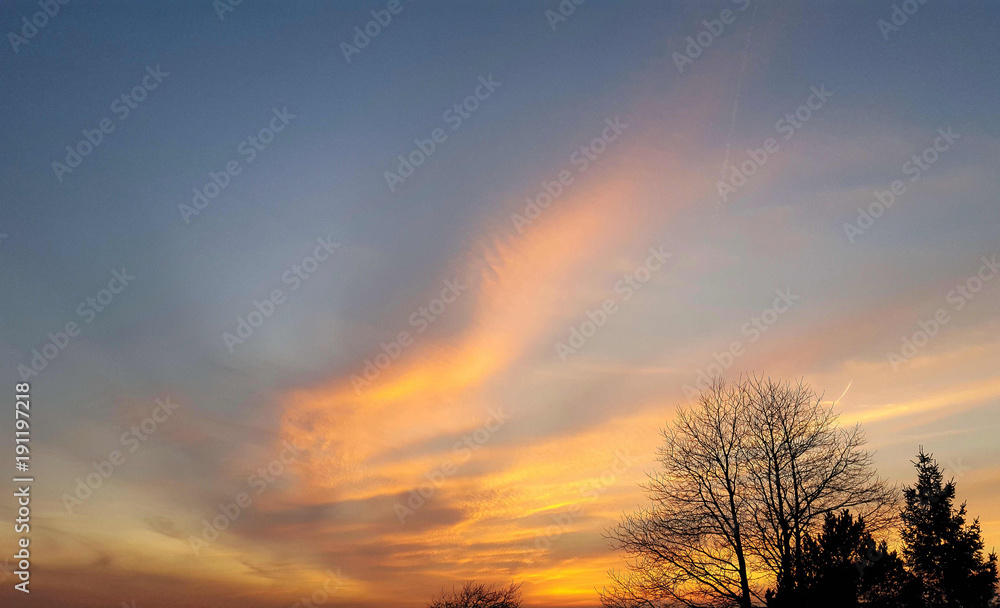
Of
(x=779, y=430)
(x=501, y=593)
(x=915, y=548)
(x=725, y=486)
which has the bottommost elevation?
(x=501, y=593)

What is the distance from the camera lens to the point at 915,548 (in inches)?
2014

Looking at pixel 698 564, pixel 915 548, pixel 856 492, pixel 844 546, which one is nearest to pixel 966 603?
pixel 915 548

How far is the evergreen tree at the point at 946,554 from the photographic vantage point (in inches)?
1902

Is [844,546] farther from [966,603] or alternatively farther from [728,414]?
[966,603]

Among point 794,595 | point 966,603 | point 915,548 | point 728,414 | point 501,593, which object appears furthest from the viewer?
point 501,593

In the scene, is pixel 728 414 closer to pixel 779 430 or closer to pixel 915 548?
pixel 779 430

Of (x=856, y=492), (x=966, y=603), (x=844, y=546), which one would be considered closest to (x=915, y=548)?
(x=966, y=603)

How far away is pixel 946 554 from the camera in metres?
50.1

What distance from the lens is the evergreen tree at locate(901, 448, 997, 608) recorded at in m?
48.3

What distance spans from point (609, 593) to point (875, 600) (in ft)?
37.6

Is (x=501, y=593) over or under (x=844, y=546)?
under

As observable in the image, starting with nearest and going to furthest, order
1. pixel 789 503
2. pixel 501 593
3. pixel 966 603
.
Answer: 1. pixel 789 503
2. pixel 966 603
3. pixel 501 593

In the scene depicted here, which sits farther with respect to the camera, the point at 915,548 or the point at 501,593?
the point at 501,593

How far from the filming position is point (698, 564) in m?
24.2
